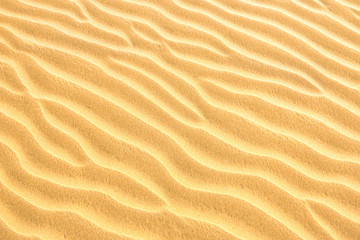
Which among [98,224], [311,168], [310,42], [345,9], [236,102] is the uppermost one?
[345,9]

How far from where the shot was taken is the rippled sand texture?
88.7 inches

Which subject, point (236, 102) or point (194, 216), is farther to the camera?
point (236, 102)

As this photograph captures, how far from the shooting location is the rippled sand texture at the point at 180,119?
88.7 inches

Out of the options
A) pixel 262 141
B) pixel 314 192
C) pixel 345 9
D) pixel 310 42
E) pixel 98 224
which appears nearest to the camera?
pixel 98 224

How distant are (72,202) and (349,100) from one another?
6.30 ft

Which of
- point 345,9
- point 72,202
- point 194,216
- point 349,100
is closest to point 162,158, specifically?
point 194,216

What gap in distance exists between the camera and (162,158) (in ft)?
8.05

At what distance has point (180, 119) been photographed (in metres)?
2.63

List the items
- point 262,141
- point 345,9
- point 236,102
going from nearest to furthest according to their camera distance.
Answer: point 262,141, point 236,102, point 345,9

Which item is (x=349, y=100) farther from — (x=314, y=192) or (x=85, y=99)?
(x=85, y=99)

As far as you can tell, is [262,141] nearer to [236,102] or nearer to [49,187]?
[236,102]

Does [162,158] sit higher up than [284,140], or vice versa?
[284,140]

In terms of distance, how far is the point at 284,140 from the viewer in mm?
2557

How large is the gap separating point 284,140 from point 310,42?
3.11 ft
